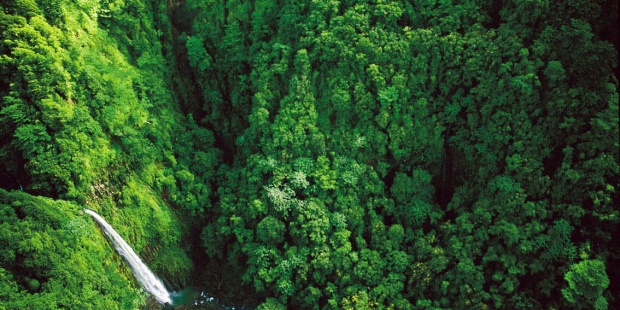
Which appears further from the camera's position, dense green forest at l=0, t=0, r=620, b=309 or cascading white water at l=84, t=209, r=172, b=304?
cascading white water at l=84, t=209, r=172, b=304

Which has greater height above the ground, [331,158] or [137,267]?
[331,158]

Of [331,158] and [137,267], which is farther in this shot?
[331,158]

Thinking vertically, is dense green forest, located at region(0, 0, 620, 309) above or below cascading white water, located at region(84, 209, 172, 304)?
above

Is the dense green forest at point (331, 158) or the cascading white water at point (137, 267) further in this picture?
the cascading white water at point (137, 267)

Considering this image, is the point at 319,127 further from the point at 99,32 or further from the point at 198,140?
the point at 99,32

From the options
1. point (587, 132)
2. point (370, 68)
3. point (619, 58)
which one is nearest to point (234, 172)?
point (370, 68)
